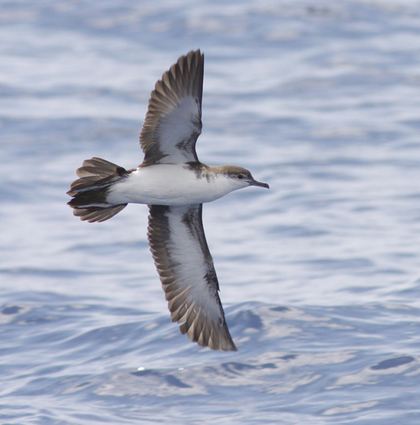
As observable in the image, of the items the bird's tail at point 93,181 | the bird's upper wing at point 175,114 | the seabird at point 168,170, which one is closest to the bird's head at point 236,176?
the seabird at point 168,170

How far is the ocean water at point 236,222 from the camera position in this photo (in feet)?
40.7

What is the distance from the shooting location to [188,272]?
11445 mm

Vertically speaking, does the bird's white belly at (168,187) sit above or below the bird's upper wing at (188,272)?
above

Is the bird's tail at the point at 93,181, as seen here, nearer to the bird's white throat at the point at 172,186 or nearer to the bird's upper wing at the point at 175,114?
the bird's white throat at the point at 172,186

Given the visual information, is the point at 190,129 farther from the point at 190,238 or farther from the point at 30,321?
the point at 30,321

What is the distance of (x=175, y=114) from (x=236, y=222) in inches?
259

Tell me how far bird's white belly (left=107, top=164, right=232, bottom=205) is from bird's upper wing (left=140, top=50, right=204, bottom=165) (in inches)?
5.9

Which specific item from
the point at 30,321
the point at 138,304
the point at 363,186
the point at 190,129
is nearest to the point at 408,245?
the point at 363,186

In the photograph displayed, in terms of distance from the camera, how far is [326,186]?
17.7m

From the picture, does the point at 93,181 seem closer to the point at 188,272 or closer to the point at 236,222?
the point at 188,272

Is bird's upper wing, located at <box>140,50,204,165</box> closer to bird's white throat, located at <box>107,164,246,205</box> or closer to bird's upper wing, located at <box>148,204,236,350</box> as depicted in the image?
bird's white throat, located at <box>107,164,246,205</box>

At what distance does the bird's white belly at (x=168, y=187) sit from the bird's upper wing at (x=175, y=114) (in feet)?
0.49

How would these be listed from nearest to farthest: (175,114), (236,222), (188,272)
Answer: (175,114) < (188,272) < (236,222)

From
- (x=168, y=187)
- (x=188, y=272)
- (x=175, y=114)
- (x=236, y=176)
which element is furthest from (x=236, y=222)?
(x=175, y=114)
